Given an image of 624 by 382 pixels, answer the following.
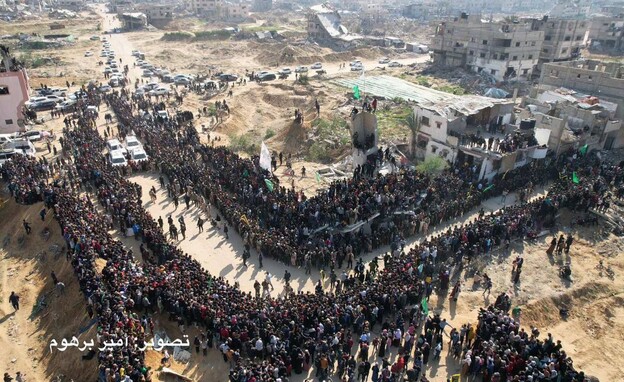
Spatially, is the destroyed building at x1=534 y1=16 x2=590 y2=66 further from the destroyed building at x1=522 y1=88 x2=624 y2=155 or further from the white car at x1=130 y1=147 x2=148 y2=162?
the white car at x1=130 y1=147 x2=148 y2=162

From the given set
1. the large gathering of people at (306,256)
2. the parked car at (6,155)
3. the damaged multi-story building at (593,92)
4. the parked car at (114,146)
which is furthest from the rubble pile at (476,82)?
the parked car at (6,155)

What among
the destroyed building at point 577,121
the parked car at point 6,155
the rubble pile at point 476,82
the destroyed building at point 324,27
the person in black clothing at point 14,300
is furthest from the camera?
the destroyed building at point 324,27

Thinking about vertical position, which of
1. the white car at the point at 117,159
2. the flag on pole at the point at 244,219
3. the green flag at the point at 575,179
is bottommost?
the white car at the point at 117,159

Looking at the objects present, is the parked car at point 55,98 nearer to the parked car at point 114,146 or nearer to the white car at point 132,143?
the parked car at point 114,146

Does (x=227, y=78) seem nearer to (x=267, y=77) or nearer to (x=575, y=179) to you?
(x=267, y=77)

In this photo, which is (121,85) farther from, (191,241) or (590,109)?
(590,109)

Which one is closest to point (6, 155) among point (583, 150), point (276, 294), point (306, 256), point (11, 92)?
point (11, 92)

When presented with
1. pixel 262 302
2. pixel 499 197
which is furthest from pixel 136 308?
pixel 499 197

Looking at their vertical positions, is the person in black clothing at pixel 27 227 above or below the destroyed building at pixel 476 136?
below
